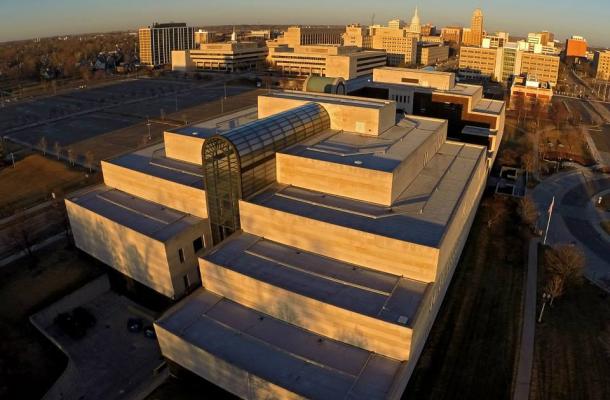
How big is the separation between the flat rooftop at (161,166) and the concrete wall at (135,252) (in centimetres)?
715

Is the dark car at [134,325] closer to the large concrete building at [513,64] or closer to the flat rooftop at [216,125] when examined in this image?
the flat rooftop at [216,125]

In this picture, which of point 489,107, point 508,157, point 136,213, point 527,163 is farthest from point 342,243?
point 489,107

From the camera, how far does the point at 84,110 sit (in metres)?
130

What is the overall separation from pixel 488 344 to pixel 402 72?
73587 mm

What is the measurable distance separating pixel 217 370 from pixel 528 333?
85.3ft

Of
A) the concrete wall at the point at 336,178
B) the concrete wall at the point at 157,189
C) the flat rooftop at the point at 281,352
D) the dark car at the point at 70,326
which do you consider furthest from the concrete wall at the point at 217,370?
the concrete wall at the point at 336,178

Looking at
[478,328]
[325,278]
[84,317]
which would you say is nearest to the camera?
[325,278]

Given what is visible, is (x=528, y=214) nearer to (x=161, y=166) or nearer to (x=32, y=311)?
(x=161, y=166)

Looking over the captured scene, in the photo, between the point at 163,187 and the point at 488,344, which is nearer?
the point at 488,344

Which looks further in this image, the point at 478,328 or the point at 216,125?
the point at 216,125

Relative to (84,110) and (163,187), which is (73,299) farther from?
(84,110)

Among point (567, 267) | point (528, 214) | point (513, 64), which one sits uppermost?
point (513, 64)

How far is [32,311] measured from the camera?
41562 mm

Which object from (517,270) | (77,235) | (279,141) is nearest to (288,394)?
(279,141)
